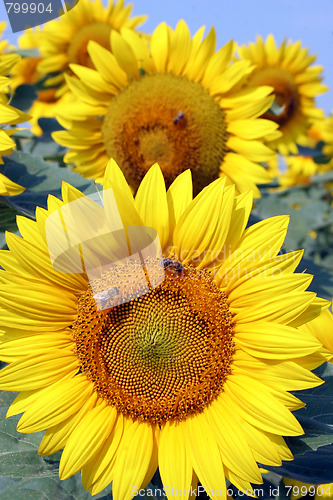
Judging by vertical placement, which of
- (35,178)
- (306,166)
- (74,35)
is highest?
(74,35)

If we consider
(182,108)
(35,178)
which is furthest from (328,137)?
(35,178)

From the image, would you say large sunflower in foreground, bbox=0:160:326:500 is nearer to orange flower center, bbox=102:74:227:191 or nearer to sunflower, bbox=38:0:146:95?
orange flower center, bbox=102:74:227:191

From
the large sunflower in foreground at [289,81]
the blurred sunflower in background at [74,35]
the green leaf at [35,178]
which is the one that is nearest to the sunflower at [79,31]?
the blurred sunflower in background at [74,35]

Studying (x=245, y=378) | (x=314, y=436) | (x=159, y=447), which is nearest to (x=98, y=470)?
(x=159, y=447)

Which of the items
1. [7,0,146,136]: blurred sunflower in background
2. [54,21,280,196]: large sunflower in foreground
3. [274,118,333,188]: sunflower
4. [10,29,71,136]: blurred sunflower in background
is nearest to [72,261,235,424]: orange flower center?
[54,21,280,196]: large sunflower in foreground

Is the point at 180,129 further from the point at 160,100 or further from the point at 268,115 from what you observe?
the point at 268,115

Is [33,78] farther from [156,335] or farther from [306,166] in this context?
[306,166]

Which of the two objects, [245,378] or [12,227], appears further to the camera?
[12,227]
